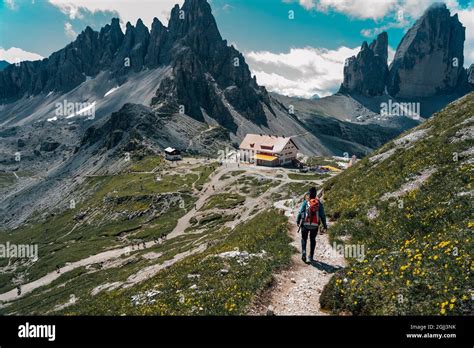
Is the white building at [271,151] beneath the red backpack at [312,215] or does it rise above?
above

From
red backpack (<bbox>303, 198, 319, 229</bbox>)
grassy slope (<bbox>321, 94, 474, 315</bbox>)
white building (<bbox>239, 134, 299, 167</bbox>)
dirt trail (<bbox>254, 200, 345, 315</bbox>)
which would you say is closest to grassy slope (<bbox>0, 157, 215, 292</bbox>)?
white building (<bbox>239, 134, 299, 167</bbox>)

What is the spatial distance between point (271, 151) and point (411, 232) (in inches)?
5104

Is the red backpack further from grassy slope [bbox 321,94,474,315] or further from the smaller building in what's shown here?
the smaller building

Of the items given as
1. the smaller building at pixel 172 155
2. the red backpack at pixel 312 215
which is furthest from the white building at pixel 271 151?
the red backpack at pixel 312 215

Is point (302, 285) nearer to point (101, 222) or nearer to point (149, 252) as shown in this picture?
point (149, 252)

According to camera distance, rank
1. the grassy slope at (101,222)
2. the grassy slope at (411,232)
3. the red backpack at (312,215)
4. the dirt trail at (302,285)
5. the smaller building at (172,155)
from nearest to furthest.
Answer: the grassy slope at (411,232) < the dirt trail at (302,285) < the red backpack at (312,215) < the grassy slope at (101,222) < the smaller building at (172,155)

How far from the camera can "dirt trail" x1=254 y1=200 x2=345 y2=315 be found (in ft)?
46.4

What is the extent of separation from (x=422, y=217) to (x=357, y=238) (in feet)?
12.5

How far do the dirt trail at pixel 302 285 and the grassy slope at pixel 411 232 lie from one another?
113 centimetres

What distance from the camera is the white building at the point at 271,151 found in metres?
144

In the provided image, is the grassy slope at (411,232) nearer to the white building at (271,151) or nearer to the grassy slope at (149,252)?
the grassy slope at (149,252)

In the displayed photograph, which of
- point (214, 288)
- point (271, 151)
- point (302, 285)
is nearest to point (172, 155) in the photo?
point (271, 151)

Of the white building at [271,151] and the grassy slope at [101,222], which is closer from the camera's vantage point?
the grassy slope at [101,222]
